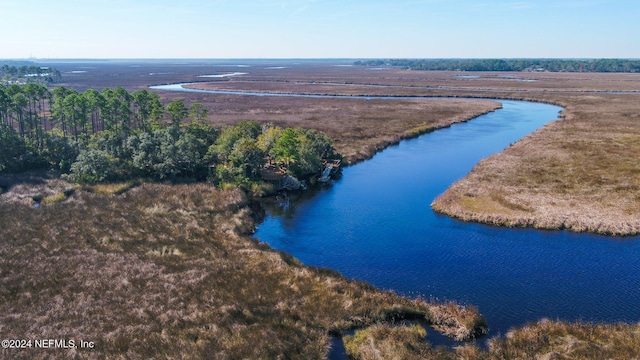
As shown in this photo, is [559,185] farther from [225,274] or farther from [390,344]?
[225,274]

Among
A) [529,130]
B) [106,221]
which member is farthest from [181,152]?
[529,130]

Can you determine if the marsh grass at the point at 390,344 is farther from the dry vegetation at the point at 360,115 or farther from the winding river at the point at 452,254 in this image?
the dry vegetation at the point at 360,115

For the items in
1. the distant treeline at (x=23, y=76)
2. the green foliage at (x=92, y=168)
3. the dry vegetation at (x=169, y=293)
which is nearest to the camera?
the dry vegetation at (x=169, y=293)

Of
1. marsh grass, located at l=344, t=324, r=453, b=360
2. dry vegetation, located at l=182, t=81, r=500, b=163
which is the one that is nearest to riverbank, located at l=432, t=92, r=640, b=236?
marsh grass, located at l=344, t=324, r=453, b=360

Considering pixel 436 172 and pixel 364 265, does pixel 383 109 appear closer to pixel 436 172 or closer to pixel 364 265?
pixel 436 172

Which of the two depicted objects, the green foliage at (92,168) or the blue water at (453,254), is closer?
the blue water at (453,254)

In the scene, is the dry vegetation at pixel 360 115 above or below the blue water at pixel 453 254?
above

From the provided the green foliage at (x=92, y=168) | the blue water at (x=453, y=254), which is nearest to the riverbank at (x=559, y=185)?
the blue water at (x=453, y=254)

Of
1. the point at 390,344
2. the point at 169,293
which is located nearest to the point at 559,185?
the point at 390,344
